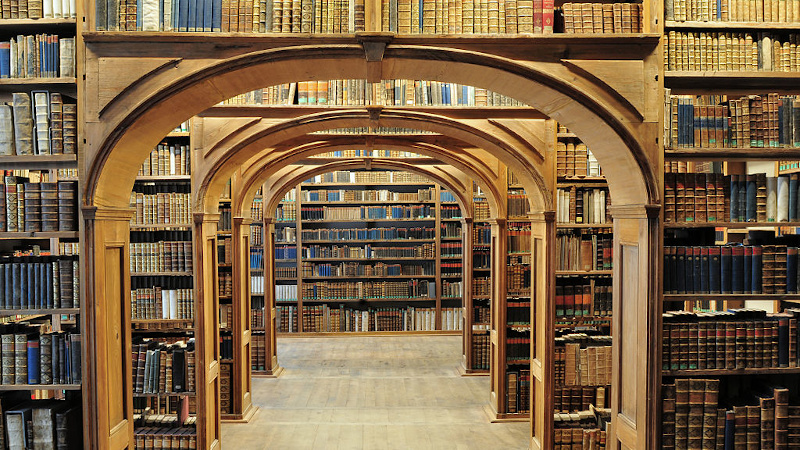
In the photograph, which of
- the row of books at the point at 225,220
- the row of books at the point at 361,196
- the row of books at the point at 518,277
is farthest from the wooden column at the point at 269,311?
the row of books at the point at 518,277

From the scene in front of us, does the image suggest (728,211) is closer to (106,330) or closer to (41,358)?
(106,330)

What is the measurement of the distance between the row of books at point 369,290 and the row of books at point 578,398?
6.52m

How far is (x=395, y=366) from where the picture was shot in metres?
9.66

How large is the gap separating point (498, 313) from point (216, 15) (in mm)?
5009

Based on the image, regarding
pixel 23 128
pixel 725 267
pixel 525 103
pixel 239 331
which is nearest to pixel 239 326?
pixel 239 331

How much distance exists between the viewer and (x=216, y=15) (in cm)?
298

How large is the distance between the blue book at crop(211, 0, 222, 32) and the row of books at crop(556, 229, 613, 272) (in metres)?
3.68

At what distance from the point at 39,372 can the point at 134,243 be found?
2.52 metres

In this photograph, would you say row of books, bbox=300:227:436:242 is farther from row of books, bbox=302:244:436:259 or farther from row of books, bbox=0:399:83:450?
row of books, bbox=0:399:83:450

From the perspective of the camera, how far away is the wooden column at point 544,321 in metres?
5.41

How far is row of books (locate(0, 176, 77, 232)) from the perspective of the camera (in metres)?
3.14

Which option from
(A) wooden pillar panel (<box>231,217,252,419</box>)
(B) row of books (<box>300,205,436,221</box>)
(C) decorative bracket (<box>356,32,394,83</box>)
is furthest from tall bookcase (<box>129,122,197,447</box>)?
(B) row of books (<box>300,205,436,221</box>)

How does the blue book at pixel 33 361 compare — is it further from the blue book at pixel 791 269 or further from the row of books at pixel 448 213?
the row of books at pixel 448 213

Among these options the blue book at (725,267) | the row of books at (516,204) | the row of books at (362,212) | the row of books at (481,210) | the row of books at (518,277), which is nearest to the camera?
the blue book at (725,267)
